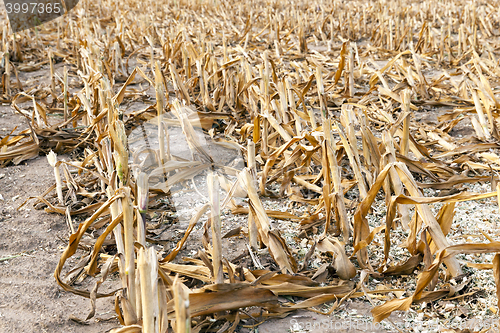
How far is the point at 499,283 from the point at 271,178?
3.85 feet

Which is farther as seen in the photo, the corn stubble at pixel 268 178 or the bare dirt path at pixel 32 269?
the bare dirt path at pixel 32 269

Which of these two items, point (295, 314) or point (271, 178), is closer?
point (295, 314)

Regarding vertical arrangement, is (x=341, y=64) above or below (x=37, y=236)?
above

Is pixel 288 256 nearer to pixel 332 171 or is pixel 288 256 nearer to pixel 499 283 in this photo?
pixel 332 171

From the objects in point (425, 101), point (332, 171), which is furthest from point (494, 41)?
point (332, 171)

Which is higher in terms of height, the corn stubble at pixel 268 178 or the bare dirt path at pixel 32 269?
the corn stubble at pixel 268 178

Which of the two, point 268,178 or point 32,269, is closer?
point 32,269

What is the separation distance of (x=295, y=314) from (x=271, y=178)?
0.84 m

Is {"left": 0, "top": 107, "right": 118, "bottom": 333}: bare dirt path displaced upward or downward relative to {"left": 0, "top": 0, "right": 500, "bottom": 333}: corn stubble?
downward

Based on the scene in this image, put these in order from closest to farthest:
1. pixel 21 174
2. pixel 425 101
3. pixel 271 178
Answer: pixel 271 178
pixel 21 174
pixel 425 101

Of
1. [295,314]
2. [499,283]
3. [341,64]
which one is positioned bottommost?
[295,314]

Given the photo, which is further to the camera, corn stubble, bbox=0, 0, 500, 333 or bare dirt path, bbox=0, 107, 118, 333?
bare dirt path, bbox=0, 107, 118, 333

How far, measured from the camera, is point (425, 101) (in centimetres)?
326

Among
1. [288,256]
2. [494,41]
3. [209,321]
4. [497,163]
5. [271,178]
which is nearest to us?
[209,321]
